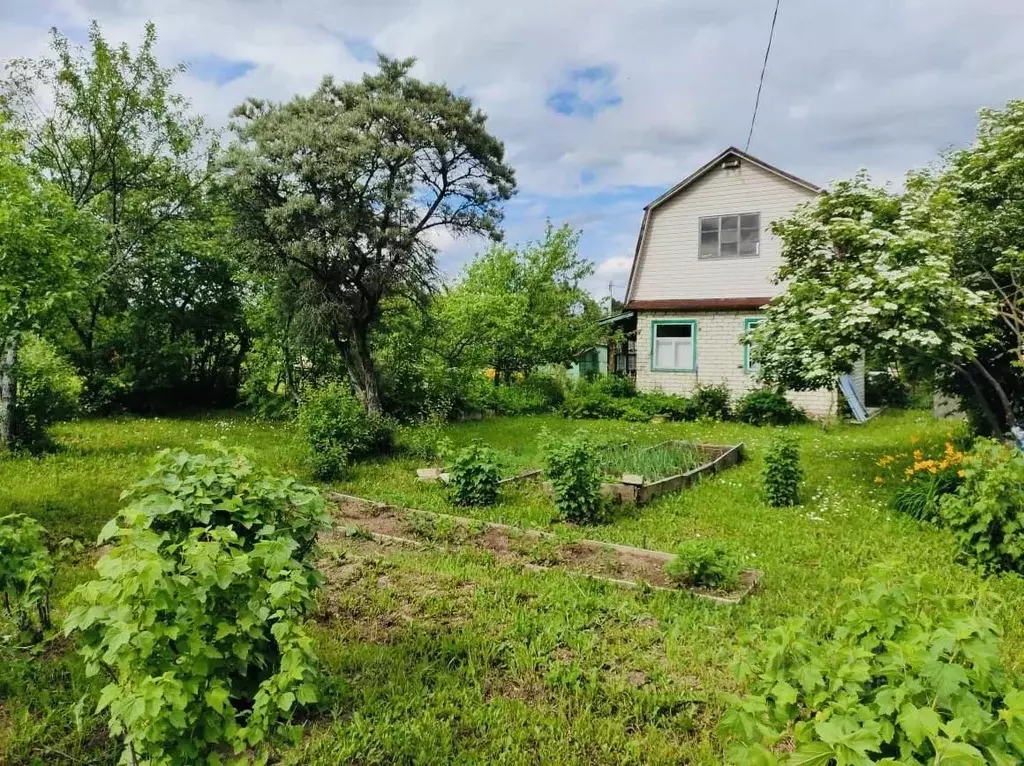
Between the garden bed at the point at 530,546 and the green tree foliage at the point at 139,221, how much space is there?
24.2 ft

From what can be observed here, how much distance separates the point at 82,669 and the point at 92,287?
22.3 feet

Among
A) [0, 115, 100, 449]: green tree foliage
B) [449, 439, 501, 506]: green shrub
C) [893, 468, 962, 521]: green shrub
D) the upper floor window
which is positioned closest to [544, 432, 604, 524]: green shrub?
[449, 439, 501, 506]: green shrub

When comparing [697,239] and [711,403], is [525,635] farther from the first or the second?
[697,239]

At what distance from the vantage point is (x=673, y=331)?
16172 millimetres

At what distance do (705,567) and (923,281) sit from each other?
155 inches

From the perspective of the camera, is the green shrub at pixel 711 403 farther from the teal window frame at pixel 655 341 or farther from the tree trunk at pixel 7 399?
the tree trunk at pixel 7 399

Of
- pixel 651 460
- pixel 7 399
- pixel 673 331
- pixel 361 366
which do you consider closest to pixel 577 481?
pixel 651 460

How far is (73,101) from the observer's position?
1106 cm

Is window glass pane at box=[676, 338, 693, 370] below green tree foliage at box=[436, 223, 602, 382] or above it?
below

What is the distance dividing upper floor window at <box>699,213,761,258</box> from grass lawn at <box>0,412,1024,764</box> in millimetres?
9088

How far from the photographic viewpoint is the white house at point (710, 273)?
14.9 meters

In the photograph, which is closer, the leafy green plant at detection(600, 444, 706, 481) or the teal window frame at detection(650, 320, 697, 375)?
the leafy green plant at detection(600, 444, 706, 481)

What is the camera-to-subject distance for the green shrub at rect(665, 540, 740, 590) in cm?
448

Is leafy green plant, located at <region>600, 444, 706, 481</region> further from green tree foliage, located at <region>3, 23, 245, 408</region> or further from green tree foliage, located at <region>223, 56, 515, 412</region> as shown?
green tree foliage, located at <region>3, 23, 245, 408</region>
